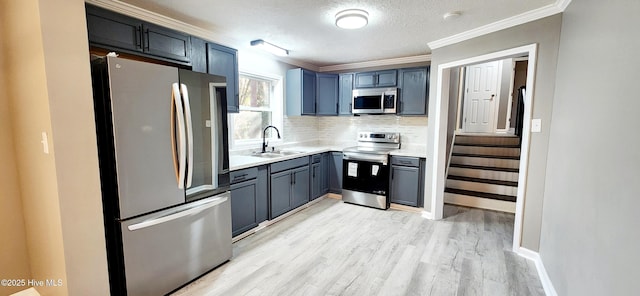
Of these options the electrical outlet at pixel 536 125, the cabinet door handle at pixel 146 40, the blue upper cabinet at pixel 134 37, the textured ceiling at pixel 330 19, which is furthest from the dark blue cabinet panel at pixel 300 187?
the electrical outlet at pixel 536 125

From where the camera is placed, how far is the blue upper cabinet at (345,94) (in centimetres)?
454

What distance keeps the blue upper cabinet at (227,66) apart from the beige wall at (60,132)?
134 cm

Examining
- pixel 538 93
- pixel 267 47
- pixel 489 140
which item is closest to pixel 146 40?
pixel 267 47

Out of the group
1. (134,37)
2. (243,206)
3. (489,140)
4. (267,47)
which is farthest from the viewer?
(489,140)

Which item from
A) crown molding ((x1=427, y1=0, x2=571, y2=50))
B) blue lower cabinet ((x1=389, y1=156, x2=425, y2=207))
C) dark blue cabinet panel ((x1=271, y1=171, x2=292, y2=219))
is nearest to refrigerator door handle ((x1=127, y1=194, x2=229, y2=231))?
dark blue cabinet panel ((x1=271, y1=171, x2=292, y2=219))

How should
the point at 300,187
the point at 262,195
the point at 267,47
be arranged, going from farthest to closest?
the point at 300,187, the point at 267,47, the point at 262,195

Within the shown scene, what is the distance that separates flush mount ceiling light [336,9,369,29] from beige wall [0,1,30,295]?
249 centimetres

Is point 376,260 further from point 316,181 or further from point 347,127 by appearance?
point 347,127

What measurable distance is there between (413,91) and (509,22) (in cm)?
154

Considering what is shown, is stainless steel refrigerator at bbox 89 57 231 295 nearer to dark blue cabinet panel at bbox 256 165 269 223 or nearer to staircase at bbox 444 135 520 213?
dark blue cabinet panel at bbox 256 165 269 223

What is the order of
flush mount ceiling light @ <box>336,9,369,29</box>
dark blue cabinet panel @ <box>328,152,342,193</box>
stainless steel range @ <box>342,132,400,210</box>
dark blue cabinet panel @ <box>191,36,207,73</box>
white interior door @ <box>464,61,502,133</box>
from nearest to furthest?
flush mount ceiling light @ <box>336,9,369,29</box>
dark blue cabinet panel @ <box>191,36,207,73</box>
stainless steel range @ <box>342,132,400,210</box>
dark blue cabinet panel @ <box>328,152,342,193</box>
white interior door @ <box>464,61,502,133</box>

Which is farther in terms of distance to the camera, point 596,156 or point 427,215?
point 427,215

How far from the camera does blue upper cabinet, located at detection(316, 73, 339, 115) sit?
4.64m

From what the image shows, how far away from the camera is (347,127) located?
16.4 ft
